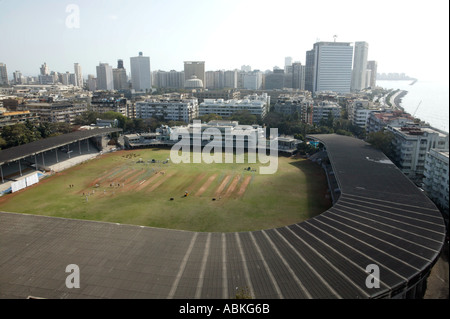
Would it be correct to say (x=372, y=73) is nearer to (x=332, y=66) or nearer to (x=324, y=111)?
(x=332, y=66)

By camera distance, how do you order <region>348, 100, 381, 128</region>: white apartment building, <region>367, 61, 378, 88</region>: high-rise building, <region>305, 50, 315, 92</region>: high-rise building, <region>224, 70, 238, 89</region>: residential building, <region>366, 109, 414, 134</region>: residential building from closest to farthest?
<region>366, 109, 414, 134</region>: residential building
<region>348, 100, 381, 128</region>: white apartment building
<region>305, 50, 315, 92</region>: high-rise building
<region>224, 70, 238, 89</region>: residential building
<region>367, 61, 378, 88</region>: high-rise building

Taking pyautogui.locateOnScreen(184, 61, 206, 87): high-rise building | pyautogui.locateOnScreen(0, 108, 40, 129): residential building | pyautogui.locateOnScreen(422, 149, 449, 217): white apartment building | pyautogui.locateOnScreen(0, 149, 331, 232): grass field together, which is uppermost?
pyautogui.locateOnScreen(184, 61, 206, 87): high-rise building

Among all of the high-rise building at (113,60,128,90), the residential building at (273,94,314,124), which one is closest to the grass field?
the residential building at (273,94,314,124)

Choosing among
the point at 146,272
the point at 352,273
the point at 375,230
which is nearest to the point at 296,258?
the point at 352,273

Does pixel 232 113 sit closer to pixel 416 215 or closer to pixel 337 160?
pixel 337 160

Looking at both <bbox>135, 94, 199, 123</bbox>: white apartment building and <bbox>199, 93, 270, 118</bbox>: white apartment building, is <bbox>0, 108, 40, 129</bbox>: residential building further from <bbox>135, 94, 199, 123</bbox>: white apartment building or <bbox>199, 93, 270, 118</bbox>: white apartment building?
<bbox>199, 93, 270, 118</bbox>: white apartment building

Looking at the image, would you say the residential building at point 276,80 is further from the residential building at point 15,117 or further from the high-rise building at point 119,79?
the residential building at point 15,117

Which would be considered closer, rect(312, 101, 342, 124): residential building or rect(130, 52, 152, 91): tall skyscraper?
rect(312, 101, 342, 124): residential building
